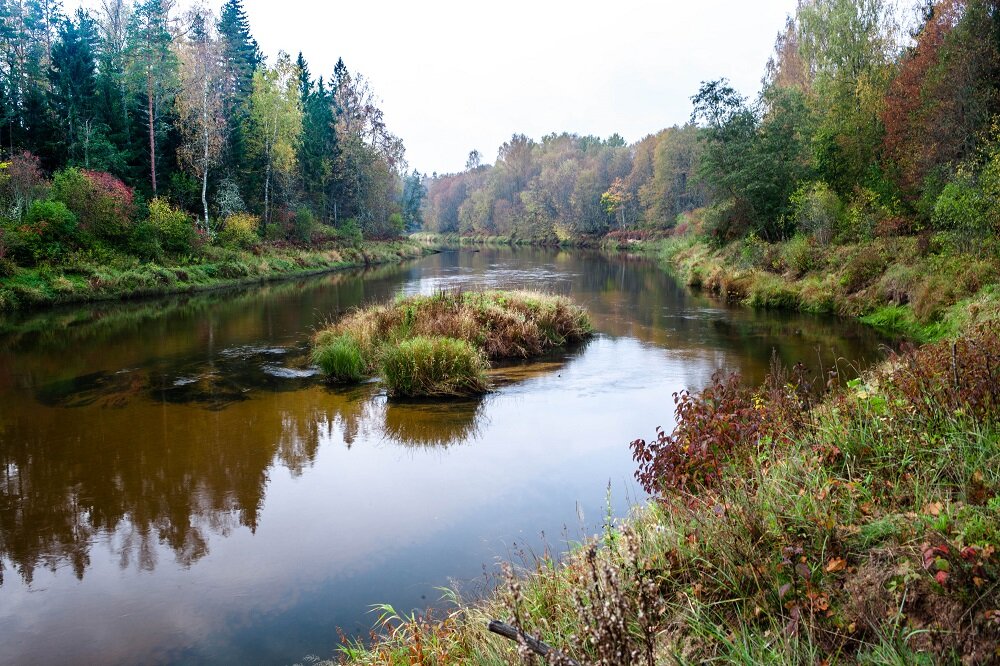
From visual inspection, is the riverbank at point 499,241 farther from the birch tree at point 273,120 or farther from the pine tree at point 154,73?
the pine tree at point 154,73

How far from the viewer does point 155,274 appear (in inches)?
1100

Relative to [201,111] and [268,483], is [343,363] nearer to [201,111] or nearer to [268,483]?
[268,483]

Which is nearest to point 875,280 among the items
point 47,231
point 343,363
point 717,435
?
point 343,363

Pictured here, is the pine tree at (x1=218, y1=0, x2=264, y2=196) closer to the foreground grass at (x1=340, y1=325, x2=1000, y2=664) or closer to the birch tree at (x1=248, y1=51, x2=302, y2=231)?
the birch tree at (x1=248, y1=51, x2=302, y2=231)

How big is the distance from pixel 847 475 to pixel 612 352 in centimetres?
1178

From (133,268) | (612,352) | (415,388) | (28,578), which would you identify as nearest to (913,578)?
(28,578)

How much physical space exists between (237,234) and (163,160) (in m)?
6.18

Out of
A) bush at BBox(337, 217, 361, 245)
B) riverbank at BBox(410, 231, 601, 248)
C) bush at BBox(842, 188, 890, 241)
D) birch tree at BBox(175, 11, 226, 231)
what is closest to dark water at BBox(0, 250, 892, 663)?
bush at BBox(842, 188, 890, 241)

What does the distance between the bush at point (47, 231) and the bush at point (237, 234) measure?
10183 mm

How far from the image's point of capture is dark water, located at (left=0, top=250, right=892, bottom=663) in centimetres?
536

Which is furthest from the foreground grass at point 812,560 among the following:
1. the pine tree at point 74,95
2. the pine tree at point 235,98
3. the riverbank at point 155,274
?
the pine tree at point 235,98

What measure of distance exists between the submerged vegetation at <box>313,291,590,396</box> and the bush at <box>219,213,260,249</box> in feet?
77.6

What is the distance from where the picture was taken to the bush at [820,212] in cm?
2497

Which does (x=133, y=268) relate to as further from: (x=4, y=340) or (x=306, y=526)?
(x=306, y=526)
